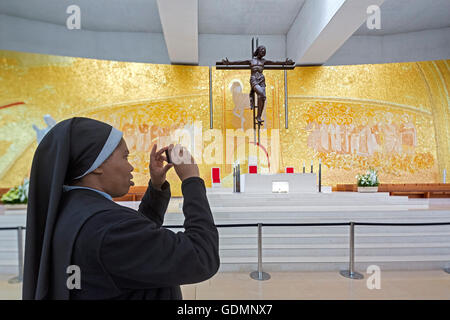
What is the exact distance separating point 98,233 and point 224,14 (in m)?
9.70

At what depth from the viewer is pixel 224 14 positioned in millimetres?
9125

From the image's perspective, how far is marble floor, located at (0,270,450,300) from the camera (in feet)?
10.9

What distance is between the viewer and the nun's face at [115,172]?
97 cm

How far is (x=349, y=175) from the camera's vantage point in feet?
33.0

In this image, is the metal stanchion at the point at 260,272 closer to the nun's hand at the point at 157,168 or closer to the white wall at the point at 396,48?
the nun's hand at the point at 157,168

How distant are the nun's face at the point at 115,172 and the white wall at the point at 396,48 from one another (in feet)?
36.4

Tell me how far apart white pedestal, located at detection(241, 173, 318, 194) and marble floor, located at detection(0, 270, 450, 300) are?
3.49 metres

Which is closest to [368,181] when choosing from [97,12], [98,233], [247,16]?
[247,16]

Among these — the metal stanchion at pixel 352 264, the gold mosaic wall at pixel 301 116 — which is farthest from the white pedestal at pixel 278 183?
the metal stanchion at pixel 352 264

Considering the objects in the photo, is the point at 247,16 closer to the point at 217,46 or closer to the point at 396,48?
the point at 217,46

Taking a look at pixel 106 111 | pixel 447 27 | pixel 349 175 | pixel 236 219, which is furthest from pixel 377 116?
pixel 106 111

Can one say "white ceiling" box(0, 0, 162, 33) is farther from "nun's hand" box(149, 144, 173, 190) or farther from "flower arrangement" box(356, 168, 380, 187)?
"nun's hand" box(149, 144, 173, 190)

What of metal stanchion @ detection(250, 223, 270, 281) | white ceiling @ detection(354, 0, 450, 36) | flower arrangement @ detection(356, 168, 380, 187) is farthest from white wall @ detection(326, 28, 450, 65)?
metal stanchion @ detection(250, 223, 270, 281)

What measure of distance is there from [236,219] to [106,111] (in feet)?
21.7
